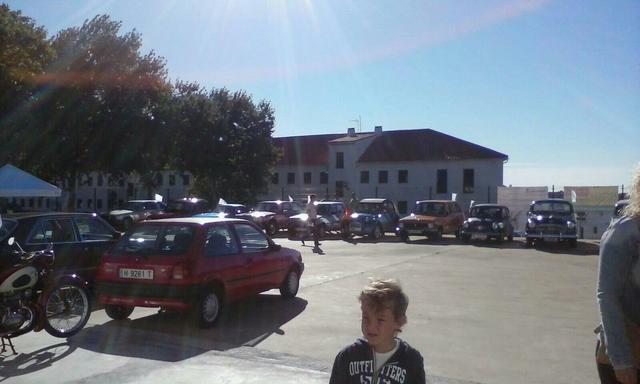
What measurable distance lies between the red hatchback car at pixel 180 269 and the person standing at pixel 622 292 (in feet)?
19.9

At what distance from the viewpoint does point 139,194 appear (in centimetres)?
6831

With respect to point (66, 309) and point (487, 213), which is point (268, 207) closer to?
point (487, 213)

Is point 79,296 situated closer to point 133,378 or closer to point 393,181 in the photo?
point 133,378

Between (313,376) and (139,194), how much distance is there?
214 feet

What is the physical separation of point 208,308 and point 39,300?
2161mm

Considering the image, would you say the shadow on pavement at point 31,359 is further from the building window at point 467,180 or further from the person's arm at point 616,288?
the building window at point 467,180

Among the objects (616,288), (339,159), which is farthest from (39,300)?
(339,159)

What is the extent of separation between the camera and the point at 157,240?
8633 mm

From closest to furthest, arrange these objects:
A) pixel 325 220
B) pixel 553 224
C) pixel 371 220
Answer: pixel 553 224
pixel 371 220
pixel 325 220

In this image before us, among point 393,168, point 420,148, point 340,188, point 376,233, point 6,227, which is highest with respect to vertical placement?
point 420,148

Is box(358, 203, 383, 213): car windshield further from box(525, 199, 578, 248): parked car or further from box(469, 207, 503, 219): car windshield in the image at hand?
box(525, 199, 578, 248): parked car

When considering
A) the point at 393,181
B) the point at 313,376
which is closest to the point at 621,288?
the point at 313,376

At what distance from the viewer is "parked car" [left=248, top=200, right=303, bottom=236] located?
30609mm

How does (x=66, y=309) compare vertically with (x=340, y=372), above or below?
below
